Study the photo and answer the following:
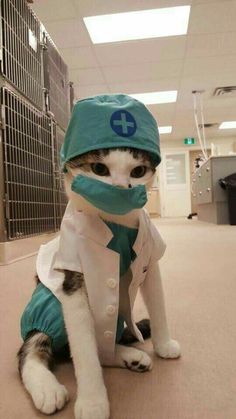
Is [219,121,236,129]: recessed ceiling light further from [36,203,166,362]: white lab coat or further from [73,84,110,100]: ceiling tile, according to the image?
[36,203,166,362]: white lab coat

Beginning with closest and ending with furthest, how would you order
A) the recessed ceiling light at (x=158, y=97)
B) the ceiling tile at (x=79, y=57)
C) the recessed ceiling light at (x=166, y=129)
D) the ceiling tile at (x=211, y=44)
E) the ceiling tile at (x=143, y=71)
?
1. the ceiling tile at (x=211, y=44)
2. the ceiling tile at (x=79, y=57)
3. the ceiling tile at (x=143, y=71)
4. the recessed ceiling light at (x=158, y=97)
5. the recessed ceiling light at (x=166, y=129)

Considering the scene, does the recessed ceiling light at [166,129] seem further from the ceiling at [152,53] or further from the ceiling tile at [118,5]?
the ceiling tile at [118,5]

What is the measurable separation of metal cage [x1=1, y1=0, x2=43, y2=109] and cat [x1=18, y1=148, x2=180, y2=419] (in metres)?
1.53

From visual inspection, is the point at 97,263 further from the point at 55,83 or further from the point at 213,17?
the point at 213,17

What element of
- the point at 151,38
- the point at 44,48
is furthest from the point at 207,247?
the point at 151,38

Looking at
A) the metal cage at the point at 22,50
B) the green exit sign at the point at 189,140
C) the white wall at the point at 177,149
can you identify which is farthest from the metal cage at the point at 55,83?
the green exit sign at the point at 189,140

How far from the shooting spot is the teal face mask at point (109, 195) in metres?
0.49

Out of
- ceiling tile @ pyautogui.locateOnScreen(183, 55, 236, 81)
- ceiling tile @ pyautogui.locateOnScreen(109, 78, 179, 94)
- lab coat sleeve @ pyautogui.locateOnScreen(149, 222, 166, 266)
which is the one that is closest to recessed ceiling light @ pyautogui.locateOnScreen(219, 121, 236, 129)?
ceiling tile @ pyautogui.locateOnScreen(109, 78, 179, 94)

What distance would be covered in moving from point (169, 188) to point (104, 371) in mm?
8849

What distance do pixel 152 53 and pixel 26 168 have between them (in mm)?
2345

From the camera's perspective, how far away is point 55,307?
0.64 metres

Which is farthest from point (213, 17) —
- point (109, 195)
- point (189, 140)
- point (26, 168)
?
point (189, 140)

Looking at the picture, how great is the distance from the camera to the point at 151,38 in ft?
11.3

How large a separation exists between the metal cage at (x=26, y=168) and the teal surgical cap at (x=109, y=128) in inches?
53.9
